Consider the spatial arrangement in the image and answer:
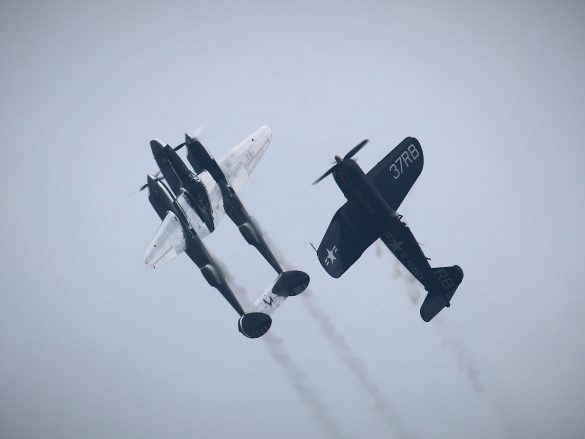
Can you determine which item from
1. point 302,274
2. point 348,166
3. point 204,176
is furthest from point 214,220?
point 348,166

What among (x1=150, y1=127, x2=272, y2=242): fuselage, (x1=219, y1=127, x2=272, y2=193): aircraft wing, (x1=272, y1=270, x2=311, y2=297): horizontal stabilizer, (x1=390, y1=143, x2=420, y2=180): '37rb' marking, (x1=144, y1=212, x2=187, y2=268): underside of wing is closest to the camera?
(x1=390, y1=143, x2=420, y2=180): '37rb' marking

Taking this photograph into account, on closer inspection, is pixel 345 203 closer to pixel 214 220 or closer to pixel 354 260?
pixel 354 260

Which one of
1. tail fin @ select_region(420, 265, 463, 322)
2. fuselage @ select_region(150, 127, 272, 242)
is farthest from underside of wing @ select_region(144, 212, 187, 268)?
tail fin @ select_region(420, 265, 463, 322)

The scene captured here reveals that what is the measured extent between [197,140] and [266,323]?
428 inches

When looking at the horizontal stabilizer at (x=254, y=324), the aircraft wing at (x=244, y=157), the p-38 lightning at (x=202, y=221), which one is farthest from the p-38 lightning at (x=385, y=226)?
the aircraft wing at (x=244, y=157)

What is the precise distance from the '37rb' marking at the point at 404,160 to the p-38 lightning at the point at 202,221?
7715 mm

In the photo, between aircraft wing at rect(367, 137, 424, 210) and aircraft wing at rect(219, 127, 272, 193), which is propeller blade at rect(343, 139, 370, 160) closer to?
aircraft wing at rect(367, 137, 424, 210)

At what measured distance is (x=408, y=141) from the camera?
49.1 metres

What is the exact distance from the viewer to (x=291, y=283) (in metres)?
49.8

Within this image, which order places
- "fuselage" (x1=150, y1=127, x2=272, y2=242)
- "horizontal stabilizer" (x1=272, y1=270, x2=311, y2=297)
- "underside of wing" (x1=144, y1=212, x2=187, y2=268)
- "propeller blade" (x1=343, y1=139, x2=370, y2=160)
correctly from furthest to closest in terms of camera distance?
"horizontal stabilizer" (x1=272, y1=270, x2=311, y2=297), "underside of wing" (x1=144, y1=212, x2=187, y2=268), "fuselage" (x1=150, y1=127, x2=272, y2=242), "propeller blade" (x1=343, y1=139, x2=370, y2=160)

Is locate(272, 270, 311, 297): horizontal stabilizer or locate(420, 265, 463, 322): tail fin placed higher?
locate(272, 270, 311, 297): horizontal stabilizer

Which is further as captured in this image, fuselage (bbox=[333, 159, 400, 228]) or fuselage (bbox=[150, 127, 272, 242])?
fuselage (bbox=[150, 127, 272, 242])

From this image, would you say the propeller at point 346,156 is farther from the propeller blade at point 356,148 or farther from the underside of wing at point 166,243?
the underside of wing at point 166,243

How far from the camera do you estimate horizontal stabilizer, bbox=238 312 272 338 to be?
159 ft
